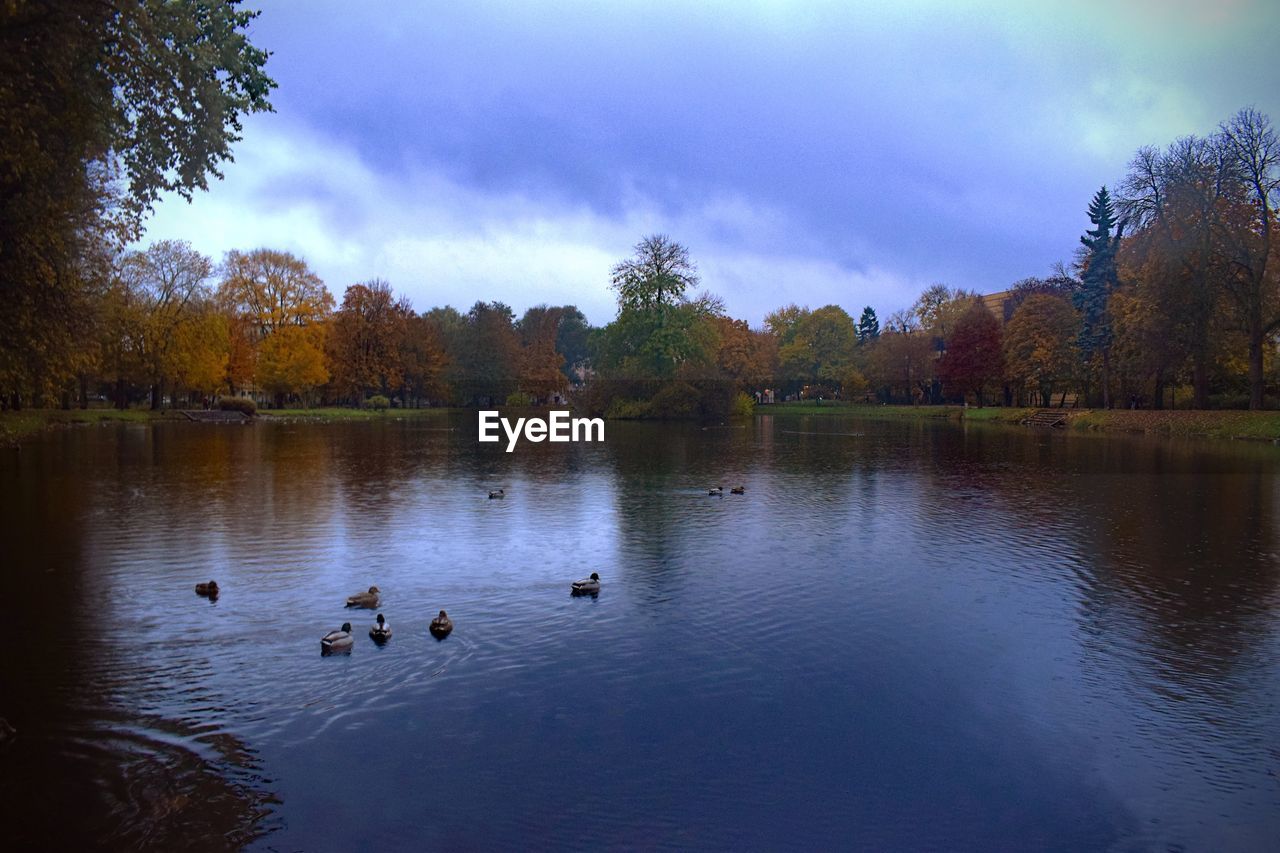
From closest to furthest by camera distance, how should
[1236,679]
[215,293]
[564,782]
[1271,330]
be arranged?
1. [564,782]
2. [1236,679]
3. [1271,330]
4. [215,293]

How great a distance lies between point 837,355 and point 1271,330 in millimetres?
70859

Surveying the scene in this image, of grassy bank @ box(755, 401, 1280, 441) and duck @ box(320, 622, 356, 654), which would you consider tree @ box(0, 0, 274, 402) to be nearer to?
duck @ box(320, 622, 356, 654)

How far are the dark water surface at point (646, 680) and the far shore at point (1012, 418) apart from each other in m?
17.6

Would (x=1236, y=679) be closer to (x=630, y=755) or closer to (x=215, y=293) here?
(x=630, y=755)

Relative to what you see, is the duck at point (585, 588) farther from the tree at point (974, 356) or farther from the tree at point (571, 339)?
the tree at point (571, 339)

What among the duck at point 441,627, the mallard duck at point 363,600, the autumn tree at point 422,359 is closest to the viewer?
the duck at point 441,627

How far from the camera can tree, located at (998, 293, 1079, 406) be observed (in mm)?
78875

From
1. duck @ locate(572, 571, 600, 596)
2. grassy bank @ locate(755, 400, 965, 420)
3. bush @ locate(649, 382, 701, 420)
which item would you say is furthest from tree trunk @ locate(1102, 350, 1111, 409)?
duck @ locate(572, 571, 600, 596)

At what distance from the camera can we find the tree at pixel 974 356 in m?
91.6

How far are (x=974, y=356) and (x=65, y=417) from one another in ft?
272

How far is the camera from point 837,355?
125188mm

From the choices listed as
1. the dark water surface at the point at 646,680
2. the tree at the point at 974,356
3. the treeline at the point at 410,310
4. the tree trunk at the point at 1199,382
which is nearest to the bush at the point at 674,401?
the treeline at the point at 410,310

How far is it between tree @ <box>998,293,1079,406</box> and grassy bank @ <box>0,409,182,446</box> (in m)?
76.0

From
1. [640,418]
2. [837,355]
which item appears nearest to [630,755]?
[640,418]
